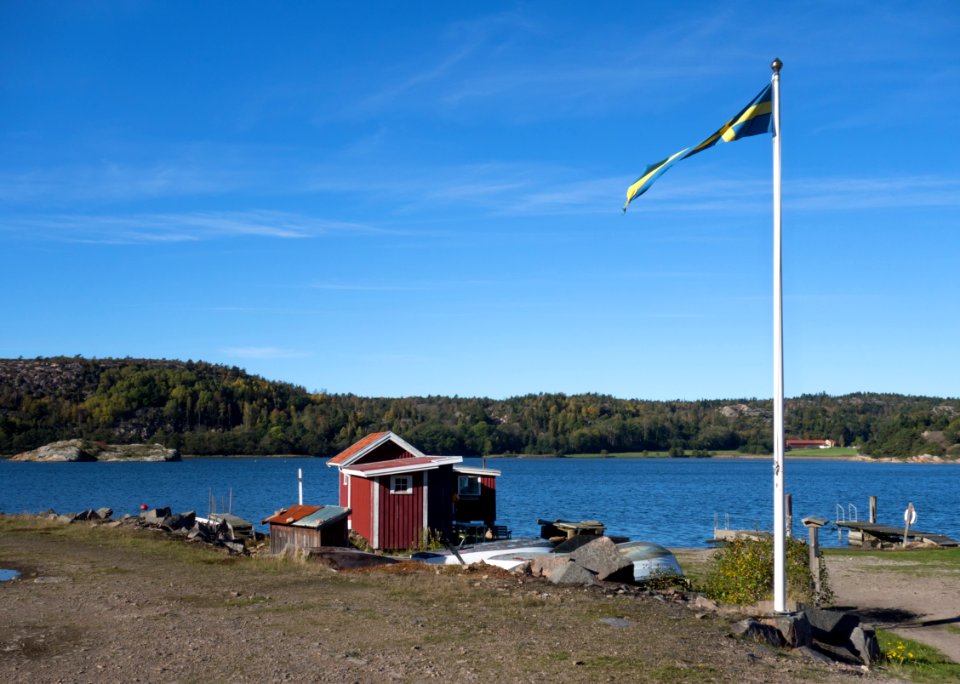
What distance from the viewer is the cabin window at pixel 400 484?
1320 inches

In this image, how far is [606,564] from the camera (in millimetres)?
19703

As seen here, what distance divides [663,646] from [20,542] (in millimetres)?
20868

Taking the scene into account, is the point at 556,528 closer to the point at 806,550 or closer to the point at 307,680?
the point at 806,550

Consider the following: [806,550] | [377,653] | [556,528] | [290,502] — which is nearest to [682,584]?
[806,550]

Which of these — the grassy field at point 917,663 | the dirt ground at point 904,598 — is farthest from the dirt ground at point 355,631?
the dirt ground at point 904,598

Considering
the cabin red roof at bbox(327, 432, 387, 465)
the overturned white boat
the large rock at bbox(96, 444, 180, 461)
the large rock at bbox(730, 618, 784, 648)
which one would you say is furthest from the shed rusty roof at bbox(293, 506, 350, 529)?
the large rock at bbox(96, 444, 180, 461)

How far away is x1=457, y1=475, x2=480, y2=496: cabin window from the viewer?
42.1m

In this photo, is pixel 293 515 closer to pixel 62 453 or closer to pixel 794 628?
pixel 794 628

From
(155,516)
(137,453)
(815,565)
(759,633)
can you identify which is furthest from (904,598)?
(137,453)

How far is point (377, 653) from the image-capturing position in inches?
489

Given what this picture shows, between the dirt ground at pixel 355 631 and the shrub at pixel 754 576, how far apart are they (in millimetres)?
1460

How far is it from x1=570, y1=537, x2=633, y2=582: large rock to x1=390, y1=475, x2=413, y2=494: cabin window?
554 inches

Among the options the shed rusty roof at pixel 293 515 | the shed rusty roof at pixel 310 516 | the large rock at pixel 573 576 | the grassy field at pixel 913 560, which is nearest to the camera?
the large rock at pixel 573 576

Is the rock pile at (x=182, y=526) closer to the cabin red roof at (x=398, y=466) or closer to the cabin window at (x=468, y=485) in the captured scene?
the cabin red roof at (x=398, y=466)
